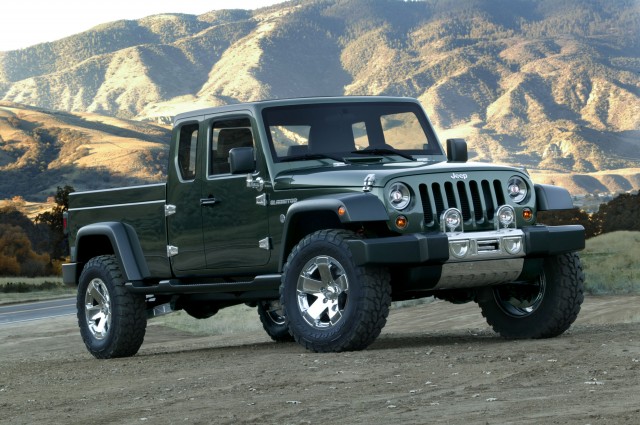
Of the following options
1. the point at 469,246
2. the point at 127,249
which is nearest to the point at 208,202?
the point at 127,249

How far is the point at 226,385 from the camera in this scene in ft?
29.9

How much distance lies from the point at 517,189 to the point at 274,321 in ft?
14.3

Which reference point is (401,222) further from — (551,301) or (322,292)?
(551,301)

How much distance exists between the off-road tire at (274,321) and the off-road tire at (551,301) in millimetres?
2995

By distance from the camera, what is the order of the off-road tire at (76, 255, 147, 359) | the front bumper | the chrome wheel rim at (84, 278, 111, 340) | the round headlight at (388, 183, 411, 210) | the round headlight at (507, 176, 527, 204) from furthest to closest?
the chrome wheel rim at (84, 278, 111, 340) → the off-road tire at (76, 255, 147, 359) → the round headlight at (507, 176, 527, 204) → the round headlight at (388, 183, 411, 210) → the front bumper

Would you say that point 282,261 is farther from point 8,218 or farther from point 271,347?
point 8,218

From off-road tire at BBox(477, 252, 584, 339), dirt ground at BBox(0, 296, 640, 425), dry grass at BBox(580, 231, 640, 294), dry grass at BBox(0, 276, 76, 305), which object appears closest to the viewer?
dirt ground at BBox(0, 296, 640, 425)

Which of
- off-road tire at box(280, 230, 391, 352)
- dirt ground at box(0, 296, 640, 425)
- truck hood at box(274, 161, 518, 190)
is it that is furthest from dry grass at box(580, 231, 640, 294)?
off-road tire at box(280, 230, 391, 352)

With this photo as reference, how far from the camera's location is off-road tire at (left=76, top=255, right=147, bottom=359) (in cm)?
1328

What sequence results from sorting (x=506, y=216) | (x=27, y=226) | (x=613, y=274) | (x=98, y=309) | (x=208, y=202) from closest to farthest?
(x=506, y=216) < (x=208, y=202) < (x=98, y=309) < (x=613, y=274) < (x=27, y=226)

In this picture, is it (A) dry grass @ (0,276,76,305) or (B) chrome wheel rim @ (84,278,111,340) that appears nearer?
(B) chrome wheel rim @ (84,278,111,340)

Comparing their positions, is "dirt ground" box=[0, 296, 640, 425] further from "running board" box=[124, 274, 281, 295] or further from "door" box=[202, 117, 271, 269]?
"door" box=[202, 117, 271, 269]

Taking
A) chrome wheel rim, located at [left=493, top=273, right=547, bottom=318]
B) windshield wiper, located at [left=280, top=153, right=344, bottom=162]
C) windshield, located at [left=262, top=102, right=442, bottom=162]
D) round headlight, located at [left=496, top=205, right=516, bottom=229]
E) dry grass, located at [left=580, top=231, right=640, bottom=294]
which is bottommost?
dry grass, located at [left=580, top=231, right=640, bottom=294]

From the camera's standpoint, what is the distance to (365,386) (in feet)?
28.0
